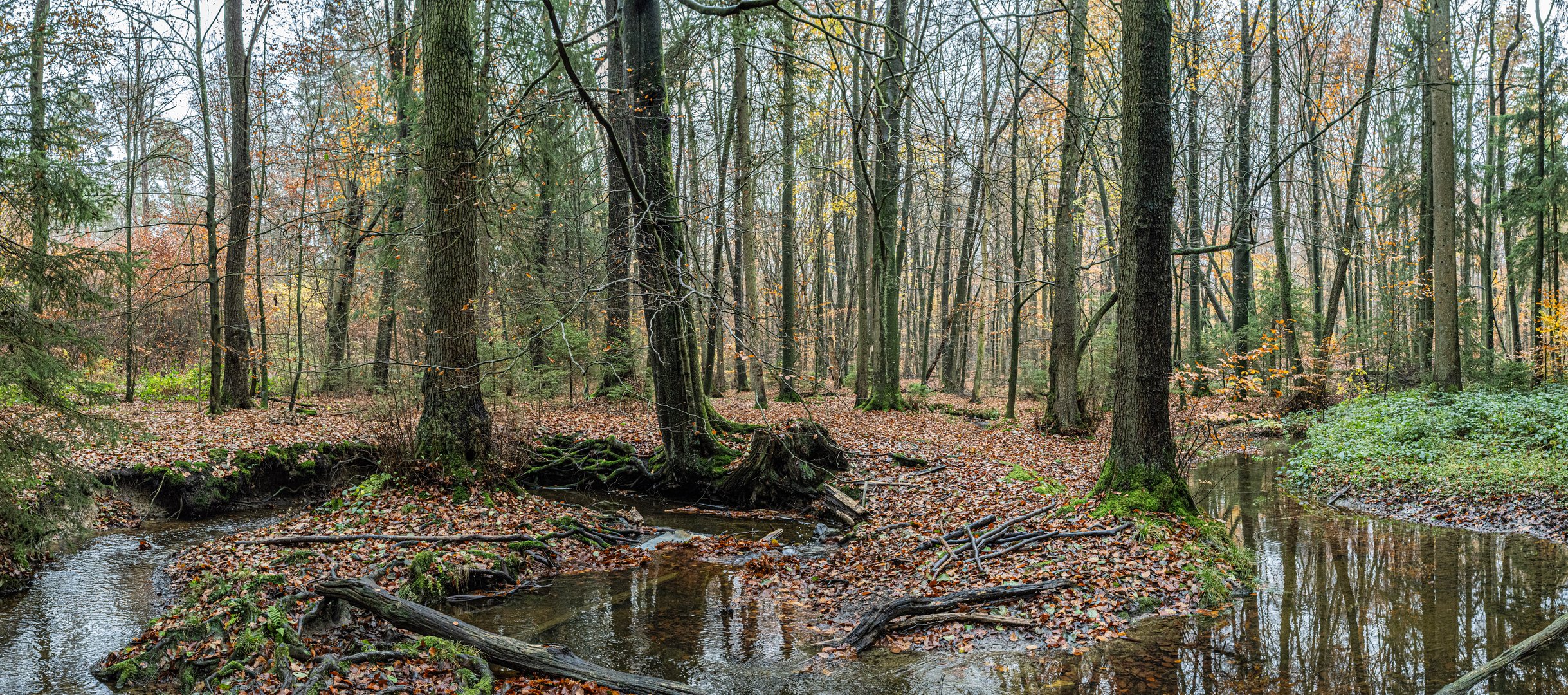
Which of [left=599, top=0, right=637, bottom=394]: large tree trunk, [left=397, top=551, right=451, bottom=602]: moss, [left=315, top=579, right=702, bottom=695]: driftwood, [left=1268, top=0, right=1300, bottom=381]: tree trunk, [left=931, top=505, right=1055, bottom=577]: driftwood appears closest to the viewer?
[left=315, top=579, right=702, bottom=695]: driftwood

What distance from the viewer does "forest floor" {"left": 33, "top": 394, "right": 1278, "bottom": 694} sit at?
5.17 metres

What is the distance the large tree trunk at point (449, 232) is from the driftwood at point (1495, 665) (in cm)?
916

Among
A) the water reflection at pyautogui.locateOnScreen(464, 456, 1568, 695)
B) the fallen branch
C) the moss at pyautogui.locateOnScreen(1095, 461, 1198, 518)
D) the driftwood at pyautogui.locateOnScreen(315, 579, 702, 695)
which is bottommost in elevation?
the water reflection at pyautogui.locateOnScreen(464, 456, 1568, 695)

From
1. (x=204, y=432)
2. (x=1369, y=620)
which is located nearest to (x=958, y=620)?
(x=1369, y=620)

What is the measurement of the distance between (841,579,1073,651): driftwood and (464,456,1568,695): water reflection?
0.23 meters

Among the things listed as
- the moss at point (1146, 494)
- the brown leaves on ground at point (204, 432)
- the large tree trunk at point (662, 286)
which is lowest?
the moss at point (1146, 494)

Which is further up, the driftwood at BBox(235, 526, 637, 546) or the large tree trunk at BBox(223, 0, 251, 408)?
the large tree trunk at BBox(223, 0, 251, 408)

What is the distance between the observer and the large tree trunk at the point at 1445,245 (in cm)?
1549

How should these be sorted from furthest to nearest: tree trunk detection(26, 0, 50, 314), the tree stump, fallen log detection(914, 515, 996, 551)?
the tree stump, fallen log detection(914, 515, 996, 551), tree trunk detection(26, 0, 50, 314)

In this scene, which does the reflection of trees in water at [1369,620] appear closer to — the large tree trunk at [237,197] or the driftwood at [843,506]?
the driftwood at [843,506]

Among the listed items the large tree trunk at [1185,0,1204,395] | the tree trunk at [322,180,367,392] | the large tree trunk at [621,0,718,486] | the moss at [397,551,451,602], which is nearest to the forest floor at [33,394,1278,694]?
the moss at [397,551,451,602]

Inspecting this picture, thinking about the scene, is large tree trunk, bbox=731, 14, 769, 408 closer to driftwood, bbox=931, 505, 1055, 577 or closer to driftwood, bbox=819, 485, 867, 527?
driftwood, bbox=819, 485, 867, 527

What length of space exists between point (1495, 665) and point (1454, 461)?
28.5 ft

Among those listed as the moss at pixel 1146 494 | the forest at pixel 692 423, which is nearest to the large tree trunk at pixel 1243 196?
the forest at pixel 692 423
